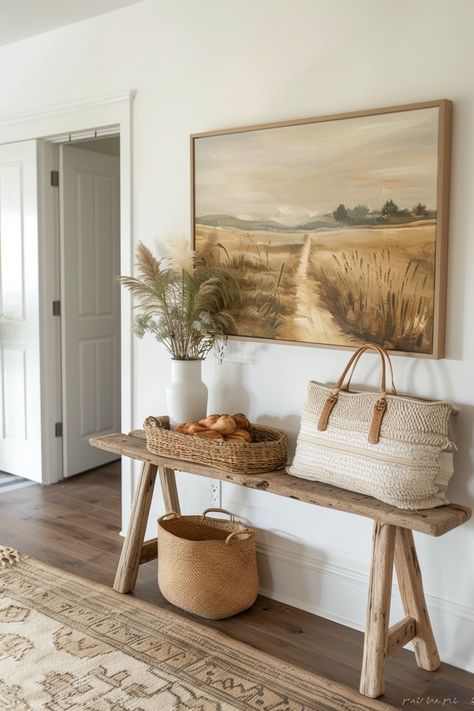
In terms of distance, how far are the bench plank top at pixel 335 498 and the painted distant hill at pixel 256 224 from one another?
36.9 inches

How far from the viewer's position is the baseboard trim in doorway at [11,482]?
4.53 m

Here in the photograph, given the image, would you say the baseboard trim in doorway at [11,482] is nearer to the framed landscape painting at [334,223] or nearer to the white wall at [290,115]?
the white wall at [290,115]

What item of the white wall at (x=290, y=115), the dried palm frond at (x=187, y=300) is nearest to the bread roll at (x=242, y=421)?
the white wall at (x=290, y=115)

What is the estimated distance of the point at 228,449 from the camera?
2.72m

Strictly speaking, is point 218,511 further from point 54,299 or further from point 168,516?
point 54,299

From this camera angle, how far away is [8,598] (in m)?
3.03

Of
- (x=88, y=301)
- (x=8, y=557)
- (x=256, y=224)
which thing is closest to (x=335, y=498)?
(x=256, y=224)

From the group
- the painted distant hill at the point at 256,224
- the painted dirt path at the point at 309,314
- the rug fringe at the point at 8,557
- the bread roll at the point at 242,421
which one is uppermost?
the painted distant hill at the point at 256,224

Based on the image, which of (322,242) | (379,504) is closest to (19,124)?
(322,242)

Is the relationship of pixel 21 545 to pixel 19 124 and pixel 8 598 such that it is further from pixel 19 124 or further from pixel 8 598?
pixel 19 124

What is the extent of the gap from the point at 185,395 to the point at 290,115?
120 cm

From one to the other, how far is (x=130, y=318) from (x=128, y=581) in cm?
127

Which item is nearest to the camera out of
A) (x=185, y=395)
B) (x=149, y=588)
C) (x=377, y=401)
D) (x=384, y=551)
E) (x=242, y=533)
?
(x=384, y=551)

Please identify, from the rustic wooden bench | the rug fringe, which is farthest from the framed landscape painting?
the rug fringe
